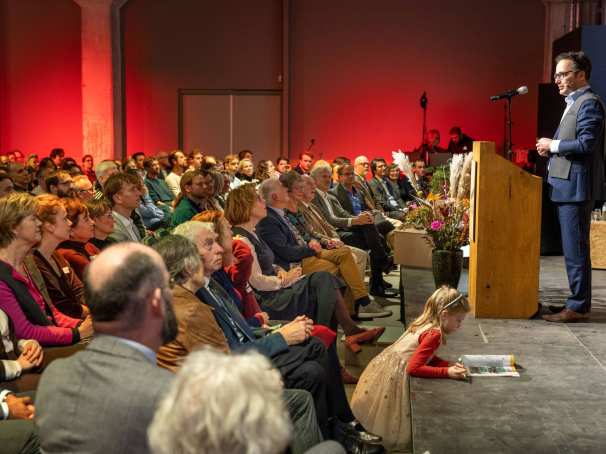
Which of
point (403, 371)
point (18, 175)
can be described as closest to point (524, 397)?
point (403, 371)

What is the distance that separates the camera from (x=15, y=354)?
3.04 meters

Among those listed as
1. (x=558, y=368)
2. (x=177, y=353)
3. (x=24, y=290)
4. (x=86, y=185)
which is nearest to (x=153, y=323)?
(x=177, y=353)

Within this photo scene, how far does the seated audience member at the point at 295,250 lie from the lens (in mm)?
5203

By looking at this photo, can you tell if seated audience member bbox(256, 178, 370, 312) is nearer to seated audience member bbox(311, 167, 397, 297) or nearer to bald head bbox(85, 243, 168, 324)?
seated audience member bbox(311, 167, 397, 297)

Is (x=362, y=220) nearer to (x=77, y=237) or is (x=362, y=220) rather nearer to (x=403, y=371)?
(x=77, y=237)

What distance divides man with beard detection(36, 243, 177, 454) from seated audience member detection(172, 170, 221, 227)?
12.4ft

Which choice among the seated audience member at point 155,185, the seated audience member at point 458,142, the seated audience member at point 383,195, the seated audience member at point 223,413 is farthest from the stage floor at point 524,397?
the seated audience member at point 458,142

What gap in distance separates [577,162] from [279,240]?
183 cm

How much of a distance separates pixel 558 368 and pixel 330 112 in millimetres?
10123

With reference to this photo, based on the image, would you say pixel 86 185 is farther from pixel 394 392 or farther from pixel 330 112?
pixel 330 112

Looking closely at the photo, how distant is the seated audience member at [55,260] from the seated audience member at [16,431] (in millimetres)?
1101

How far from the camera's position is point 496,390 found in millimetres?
3211

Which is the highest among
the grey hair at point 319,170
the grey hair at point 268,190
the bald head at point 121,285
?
the grey hair at point 319,170

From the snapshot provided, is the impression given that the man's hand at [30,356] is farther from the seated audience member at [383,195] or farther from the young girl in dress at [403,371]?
the seated audience member at [383,195]
